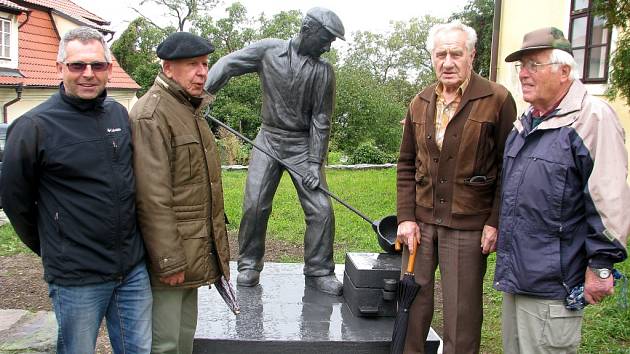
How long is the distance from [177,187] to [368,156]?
44.5 ft

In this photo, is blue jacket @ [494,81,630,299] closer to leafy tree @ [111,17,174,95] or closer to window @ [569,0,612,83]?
window @ [569,0,612,83]

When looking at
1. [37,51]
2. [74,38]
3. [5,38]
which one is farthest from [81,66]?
[37,51]

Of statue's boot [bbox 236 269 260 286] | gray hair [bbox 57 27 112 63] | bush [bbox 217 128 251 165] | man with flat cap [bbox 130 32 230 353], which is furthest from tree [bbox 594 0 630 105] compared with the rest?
bush [bbox 217 128 251 165]

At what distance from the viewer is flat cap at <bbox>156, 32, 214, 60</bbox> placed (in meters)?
2.59

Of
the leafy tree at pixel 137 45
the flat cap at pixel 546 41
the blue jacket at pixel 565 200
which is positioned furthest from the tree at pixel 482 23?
the blue jacket at pixel 565 200

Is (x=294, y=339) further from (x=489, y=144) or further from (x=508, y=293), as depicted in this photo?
(x=489, y=144)

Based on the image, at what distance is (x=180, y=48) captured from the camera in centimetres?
259

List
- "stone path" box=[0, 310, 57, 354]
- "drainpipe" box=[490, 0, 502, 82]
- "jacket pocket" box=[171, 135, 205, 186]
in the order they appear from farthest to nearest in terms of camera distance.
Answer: "drainpipe" box=[490, 0, 502, 82] < "stone path" box=[0, 310, 57, 354] < "jacket pocket" box=[171, 135, 205, 186]

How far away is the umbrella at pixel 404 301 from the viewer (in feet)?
10.4

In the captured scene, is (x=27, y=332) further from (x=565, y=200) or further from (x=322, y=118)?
(x=565, y=200)

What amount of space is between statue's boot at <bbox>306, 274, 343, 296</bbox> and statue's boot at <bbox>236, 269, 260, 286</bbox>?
390mm

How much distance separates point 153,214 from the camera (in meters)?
2.45

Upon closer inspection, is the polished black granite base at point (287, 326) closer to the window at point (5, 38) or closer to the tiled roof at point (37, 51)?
the tiled roof at point (37, 51)

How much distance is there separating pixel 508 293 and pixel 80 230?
6.03ft
